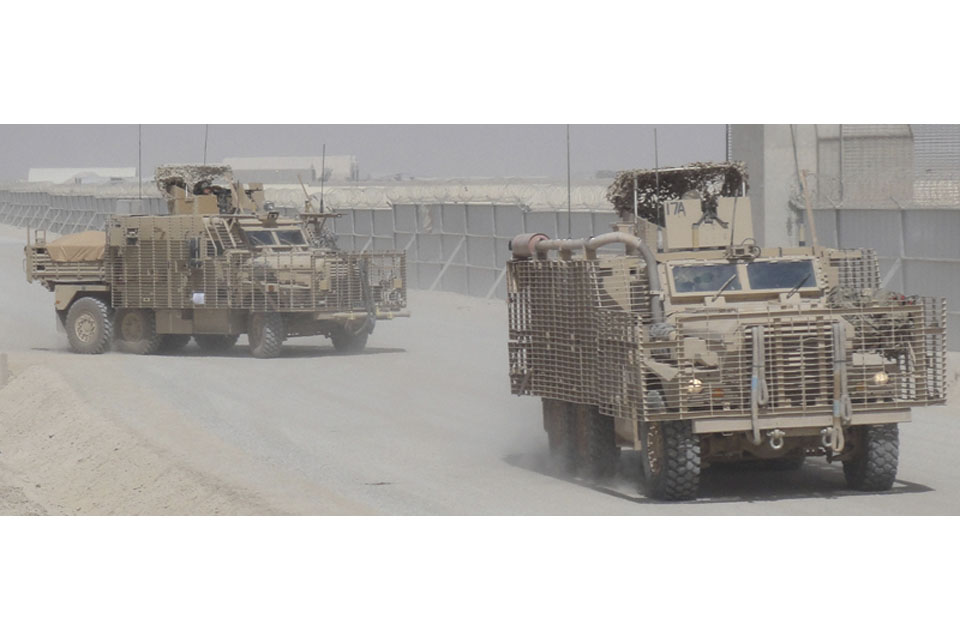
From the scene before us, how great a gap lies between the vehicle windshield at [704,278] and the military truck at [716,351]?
0.01 metres

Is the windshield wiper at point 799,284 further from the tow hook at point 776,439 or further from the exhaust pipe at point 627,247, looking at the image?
the tow hook at point 776,439

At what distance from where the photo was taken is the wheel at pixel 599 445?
1596cm

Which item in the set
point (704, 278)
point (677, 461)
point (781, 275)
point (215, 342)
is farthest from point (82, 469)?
point (215, 342)

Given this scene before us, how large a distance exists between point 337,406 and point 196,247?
792cm

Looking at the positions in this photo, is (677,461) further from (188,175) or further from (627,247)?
(188,175)

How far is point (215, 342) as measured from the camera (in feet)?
101

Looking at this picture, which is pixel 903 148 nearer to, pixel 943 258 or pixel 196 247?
pixel 943 258

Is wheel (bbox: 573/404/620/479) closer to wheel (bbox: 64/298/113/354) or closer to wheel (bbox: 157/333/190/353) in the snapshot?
wheel (bbox: 157/333/190/353)

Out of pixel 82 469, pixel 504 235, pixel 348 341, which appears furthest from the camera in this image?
pixel 504 235

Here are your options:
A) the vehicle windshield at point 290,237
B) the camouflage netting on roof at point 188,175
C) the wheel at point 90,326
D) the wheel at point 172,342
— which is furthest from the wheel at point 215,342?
the camouflage netting on roof at point 188,175

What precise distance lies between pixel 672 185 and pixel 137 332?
14590 mm

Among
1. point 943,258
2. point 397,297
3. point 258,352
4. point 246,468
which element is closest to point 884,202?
point 943,258

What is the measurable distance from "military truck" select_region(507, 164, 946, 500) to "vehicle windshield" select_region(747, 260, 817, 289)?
13 millimetres

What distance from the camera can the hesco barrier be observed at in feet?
84.5
